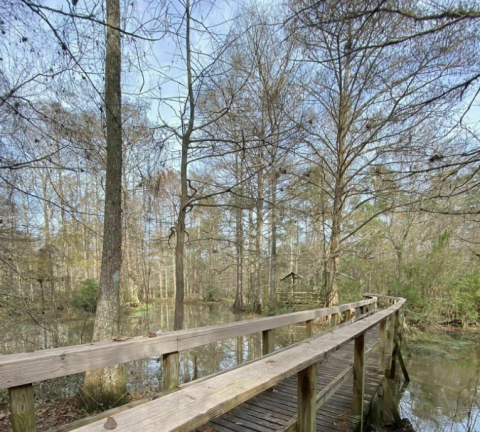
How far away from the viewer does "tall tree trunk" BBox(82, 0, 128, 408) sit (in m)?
4.48

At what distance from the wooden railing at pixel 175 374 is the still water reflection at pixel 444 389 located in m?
3.25

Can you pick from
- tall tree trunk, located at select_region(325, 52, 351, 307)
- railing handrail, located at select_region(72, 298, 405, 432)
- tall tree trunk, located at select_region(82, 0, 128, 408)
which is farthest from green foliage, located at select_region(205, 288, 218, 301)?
railing handrail, located at select_region(72, 298, 405, 432)

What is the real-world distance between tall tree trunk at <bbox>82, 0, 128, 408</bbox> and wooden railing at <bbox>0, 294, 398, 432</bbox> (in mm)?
2932

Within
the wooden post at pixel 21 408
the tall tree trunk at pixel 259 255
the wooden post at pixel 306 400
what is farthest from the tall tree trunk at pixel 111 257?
the tall tree trunk at pixel 259 255

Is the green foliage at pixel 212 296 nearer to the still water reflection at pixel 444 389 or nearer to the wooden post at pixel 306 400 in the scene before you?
the still water reflection at pixel 444 389

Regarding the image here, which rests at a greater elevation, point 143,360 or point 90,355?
point 90,355

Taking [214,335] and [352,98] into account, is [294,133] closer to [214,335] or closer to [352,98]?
[352,98]

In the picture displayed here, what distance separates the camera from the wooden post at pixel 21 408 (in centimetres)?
162

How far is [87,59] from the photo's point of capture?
3.24 m

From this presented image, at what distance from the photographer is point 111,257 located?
4871 millimetres

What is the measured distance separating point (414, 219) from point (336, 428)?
12.1 meters

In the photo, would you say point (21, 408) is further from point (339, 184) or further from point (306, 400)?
point (339, 184)

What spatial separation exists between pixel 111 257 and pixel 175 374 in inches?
120

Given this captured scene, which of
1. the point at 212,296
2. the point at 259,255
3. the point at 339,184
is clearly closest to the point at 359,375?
the point at 339,184
